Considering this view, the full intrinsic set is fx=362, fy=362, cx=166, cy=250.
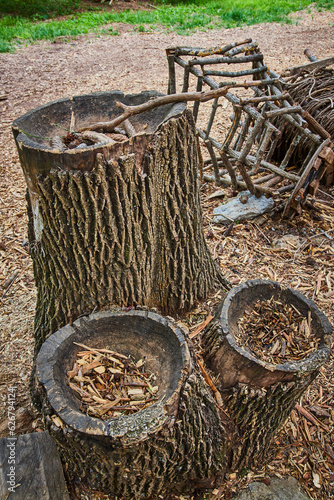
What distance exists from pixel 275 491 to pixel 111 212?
196cm

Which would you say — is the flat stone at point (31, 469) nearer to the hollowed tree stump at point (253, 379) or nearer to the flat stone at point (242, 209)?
the hollowed tree stump at point (253, 379)

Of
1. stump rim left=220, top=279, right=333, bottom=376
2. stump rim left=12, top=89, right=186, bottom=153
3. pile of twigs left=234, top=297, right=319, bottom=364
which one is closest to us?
stump rim left=12, top=89, right=186, bottom=153

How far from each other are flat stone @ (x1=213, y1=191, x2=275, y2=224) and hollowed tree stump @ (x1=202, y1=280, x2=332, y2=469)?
189 cm

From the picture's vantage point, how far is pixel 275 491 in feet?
7.27

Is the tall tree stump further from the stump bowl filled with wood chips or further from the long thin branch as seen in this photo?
the stump bowl filled with wood chips

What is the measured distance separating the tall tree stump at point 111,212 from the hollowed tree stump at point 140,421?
0.30 m

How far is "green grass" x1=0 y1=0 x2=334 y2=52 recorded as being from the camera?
10.9 meters

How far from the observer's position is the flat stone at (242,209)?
13.6 ft

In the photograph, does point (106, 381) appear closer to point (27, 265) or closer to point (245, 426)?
point (245, 426)

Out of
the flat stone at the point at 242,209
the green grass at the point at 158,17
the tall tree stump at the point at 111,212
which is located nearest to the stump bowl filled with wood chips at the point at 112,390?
the tall tree stump at the point at 111,212

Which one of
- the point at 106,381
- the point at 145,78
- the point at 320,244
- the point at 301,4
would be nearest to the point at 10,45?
the point at 145,78

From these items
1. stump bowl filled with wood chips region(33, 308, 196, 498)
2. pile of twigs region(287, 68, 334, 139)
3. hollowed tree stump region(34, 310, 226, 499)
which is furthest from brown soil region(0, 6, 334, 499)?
pile of twigs region(287, 68, 334, 139)

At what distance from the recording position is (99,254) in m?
2.16

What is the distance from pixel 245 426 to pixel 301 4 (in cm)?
1738
